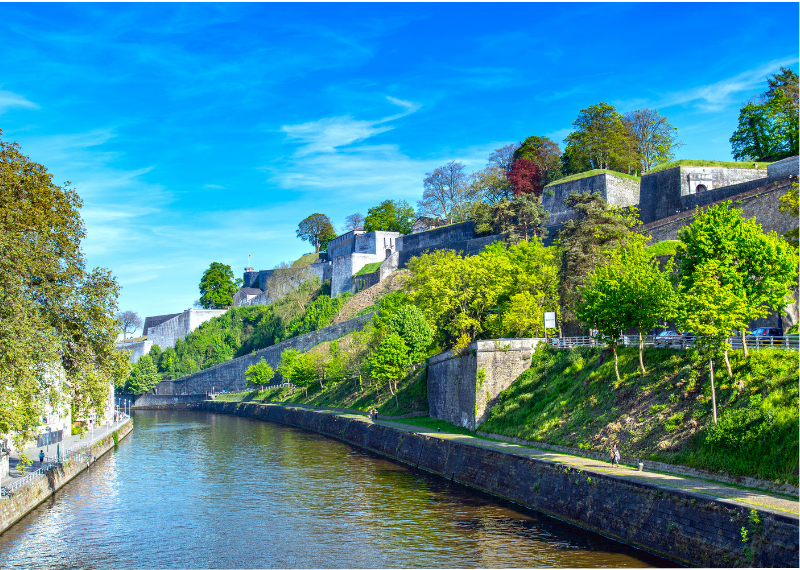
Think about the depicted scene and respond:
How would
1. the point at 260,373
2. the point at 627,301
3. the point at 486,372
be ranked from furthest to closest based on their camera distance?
the point at 260,373
the point at 486,372
the point at 627,301

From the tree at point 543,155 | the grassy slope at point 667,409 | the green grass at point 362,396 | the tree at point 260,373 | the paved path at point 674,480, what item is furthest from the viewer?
the tree at point 260,373

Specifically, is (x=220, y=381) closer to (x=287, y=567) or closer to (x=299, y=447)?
(x=299, y=447)

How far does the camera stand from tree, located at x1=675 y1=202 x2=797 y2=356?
1994 centimetres

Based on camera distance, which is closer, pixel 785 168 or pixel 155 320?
pixel 785 168

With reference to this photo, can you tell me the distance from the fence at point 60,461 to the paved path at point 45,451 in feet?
0.59

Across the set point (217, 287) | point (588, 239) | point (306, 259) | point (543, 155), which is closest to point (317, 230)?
point (306, 259)

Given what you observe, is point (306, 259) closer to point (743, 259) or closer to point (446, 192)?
point (446, 192)

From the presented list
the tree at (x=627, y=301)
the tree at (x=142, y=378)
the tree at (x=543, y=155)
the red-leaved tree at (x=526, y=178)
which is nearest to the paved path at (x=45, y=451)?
the tree at (x=627, y=301)

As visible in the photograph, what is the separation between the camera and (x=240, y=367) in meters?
78.1

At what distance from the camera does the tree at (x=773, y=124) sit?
157ft

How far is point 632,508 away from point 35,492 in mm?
Result: 19469

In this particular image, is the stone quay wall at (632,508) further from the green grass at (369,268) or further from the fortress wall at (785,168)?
the green grass at (369,268)

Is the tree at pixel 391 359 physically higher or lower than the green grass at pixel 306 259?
lower

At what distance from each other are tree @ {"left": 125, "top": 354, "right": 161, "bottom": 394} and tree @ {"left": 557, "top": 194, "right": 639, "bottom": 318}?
203ft
